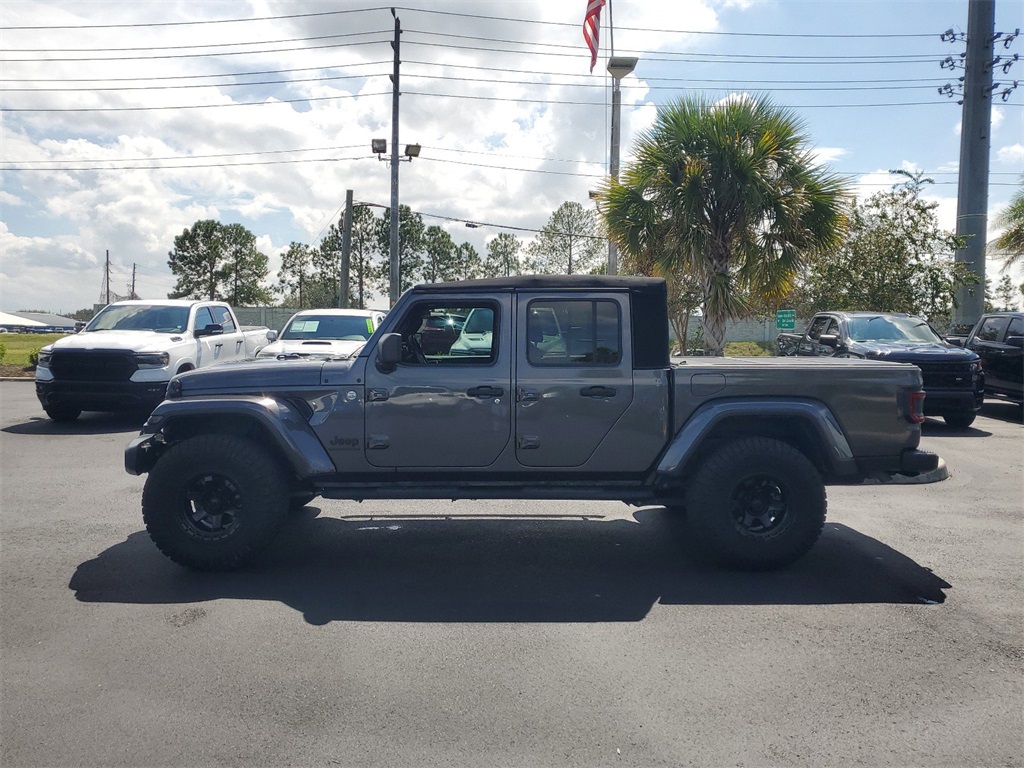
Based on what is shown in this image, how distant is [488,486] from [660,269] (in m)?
8.89

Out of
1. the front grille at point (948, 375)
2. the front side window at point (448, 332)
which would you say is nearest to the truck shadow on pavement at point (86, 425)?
the front side window at point (448, 332)

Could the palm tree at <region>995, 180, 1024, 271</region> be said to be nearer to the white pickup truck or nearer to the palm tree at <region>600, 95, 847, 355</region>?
the palm tree at <region>600, 95, 847, 355</region>

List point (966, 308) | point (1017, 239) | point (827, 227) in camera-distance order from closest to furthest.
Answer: point (827, 227)
point (966, 308)
point (1017, 239)

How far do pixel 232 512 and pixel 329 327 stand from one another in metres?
8.63

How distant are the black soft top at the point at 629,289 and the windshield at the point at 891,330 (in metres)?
8.71

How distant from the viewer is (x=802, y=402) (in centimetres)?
548

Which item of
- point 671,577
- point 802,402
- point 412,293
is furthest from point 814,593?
point 412,293

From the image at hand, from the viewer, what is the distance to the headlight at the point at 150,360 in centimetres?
1158

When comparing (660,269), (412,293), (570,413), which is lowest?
(570,413)

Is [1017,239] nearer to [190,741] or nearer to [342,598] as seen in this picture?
[342,598]

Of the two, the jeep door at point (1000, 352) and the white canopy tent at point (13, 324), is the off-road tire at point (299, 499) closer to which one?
the jeep door at point (1000, 352)

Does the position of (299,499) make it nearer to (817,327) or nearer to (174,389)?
(174,389)

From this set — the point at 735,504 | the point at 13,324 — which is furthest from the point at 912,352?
the point at 13,324

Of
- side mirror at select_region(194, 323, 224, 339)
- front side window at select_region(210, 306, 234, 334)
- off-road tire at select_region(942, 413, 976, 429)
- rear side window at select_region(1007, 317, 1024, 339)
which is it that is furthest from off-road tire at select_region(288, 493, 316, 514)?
rear side window at select_region(1007, 317, 1024, 339)
